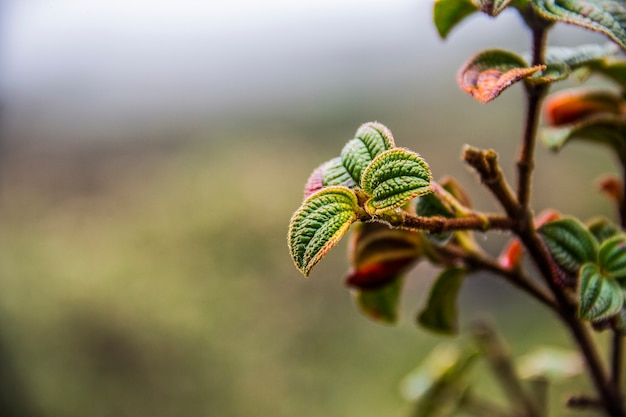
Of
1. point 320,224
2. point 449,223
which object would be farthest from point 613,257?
point 320,224

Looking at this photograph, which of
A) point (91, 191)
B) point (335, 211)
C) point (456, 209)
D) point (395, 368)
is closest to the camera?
point (335, 211)

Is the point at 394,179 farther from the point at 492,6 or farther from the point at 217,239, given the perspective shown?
the point at 217,239

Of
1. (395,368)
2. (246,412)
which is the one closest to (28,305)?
(246,412)

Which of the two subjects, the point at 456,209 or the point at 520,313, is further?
the point at 520,313

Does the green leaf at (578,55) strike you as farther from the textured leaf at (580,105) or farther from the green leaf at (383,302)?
the green leaf at (383,302)

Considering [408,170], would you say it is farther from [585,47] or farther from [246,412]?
[246,412]

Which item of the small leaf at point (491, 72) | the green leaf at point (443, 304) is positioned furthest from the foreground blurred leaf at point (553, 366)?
the small leaf at point (491, 72)
